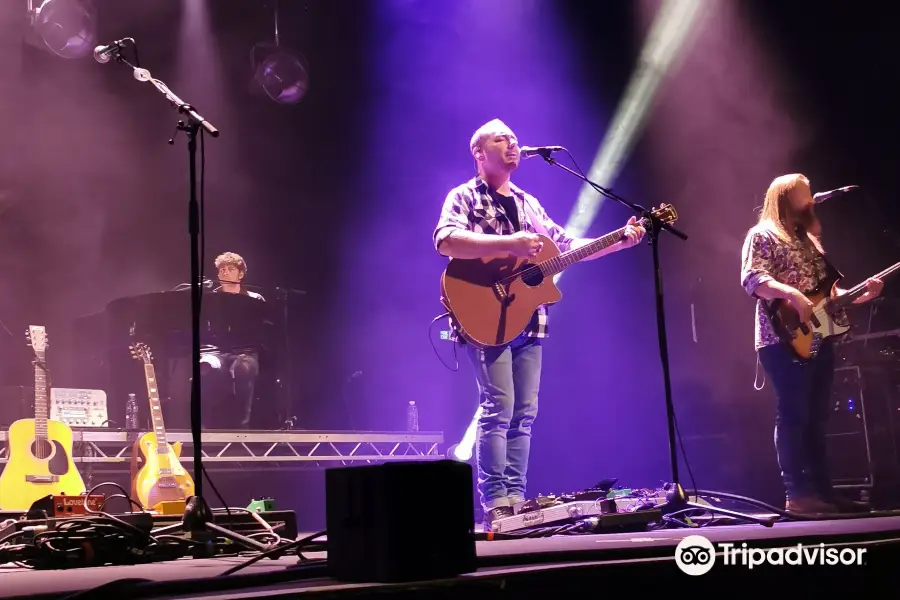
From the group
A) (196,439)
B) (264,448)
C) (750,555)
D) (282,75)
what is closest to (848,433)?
(750,555)

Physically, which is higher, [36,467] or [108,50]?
[108,50]

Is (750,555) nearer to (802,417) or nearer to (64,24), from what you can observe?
(802,417)

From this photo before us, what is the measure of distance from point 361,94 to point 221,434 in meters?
4.12

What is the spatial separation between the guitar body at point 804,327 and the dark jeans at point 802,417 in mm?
43

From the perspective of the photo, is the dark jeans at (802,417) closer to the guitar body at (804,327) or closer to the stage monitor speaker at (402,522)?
the guitar body at (804,327)

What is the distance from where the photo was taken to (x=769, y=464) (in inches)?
250

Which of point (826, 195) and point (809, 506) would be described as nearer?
point (809, 506)

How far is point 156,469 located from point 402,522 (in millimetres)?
4264

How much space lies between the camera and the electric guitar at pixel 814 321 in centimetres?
428

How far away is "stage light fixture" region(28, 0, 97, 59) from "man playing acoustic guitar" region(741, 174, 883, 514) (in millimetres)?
5807

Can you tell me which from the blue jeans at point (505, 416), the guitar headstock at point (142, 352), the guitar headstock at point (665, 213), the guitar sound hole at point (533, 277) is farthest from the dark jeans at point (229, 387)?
the guitar headstock at point (665, 213)

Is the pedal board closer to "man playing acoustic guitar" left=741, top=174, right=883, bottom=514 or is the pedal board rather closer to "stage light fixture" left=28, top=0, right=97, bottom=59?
"man playing acoustic guitar" left=741, top=174, right=883, bottom=514

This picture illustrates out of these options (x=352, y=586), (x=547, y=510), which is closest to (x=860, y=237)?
(x=547, y=510)

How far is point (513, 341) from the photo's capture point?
4293 millimetres
